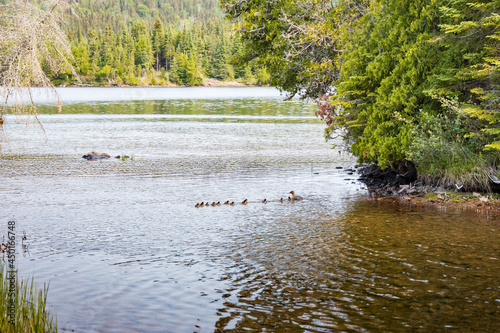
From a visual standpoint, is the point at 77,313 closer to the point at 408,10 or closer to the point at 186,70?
the point at 408,10

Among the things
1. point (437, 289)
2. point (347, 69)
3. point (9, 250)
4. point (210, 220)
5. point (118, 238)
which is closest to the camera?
point (437, 289)

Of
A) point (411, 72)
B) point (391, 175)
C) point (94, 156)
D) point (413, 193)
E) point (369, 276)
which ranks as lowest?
point (369, 276)

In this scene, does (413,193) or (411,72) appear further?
(413,193)

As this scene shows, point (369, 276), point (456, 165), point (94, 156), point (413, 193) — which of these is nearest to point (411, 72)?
point (456, 165)

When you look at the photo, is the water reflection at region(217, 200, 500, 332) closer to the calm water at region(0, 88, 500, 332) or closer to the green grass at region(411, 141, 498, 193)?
the calm water at region(0, 88, 500, 332)

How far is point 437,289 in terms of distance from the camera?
33.6ft

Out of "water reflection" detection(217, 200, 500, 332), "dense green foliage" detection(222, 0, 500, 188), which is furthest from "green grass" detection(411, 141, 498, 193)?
"water reflection" detection(217, 200, 500, 332)

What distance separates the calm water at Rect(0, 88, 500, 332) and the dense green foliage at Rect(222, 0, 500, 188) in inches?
90.3

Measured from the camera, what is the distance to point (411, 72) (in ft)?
62.2

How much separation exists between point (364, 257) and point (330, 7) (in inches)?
614

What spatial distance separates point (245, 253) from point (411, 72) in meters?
9.81

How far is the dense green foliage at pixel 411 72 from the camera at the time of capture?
16766mm

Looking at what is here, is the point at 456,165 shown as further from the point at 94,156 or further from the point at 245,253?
the point at 94,156

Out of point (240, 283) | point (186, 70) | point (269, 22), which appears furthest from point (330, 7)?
point (186, 70)
